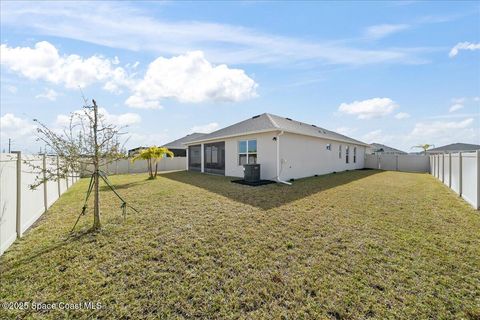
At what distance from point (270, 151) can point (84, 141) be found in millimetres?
8338

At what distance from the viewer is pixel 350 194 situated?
818cm

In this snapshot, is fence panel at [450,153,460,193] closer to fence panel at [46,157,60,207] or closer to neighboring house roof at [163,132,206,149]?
fence panel at [46,157,60,207]

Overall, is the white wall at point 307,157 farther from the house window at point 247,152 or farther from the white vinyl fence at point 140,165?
the white vinyl fence at point 140,165

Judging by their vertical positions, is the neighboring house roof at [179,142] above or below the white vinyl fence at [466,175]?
above

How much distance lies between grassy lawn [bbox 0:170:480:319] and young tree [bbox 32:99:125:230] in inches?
52.8

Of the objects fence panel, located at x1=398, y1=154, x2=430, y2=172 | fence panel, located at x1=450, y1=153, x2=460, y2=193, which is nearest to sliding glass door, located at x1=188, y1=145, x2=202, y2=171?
fence panel, located at x1=450, y1=153, x2=460, y2=193

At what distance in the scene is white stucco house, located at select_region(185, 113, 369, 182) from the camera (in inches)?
437

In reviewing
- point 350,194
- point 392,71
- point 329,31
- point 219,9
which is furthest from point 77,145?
point 392,71

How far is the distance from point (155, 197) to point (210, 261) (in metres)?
5.15

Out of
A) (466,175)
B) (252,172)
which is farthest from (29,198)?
(466,175)

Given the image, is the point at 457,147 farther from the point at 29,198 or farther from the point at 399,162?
Answer: the point at 29,198

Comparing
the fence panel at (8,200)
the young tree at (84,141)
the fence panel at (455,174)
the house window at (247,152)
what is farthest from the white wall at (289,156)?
the fence panel at (8,200)

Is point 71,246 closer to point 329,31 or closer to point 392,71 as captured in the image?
point 329,31

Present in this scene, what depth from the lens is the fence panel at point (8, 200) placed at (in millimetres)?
3488
